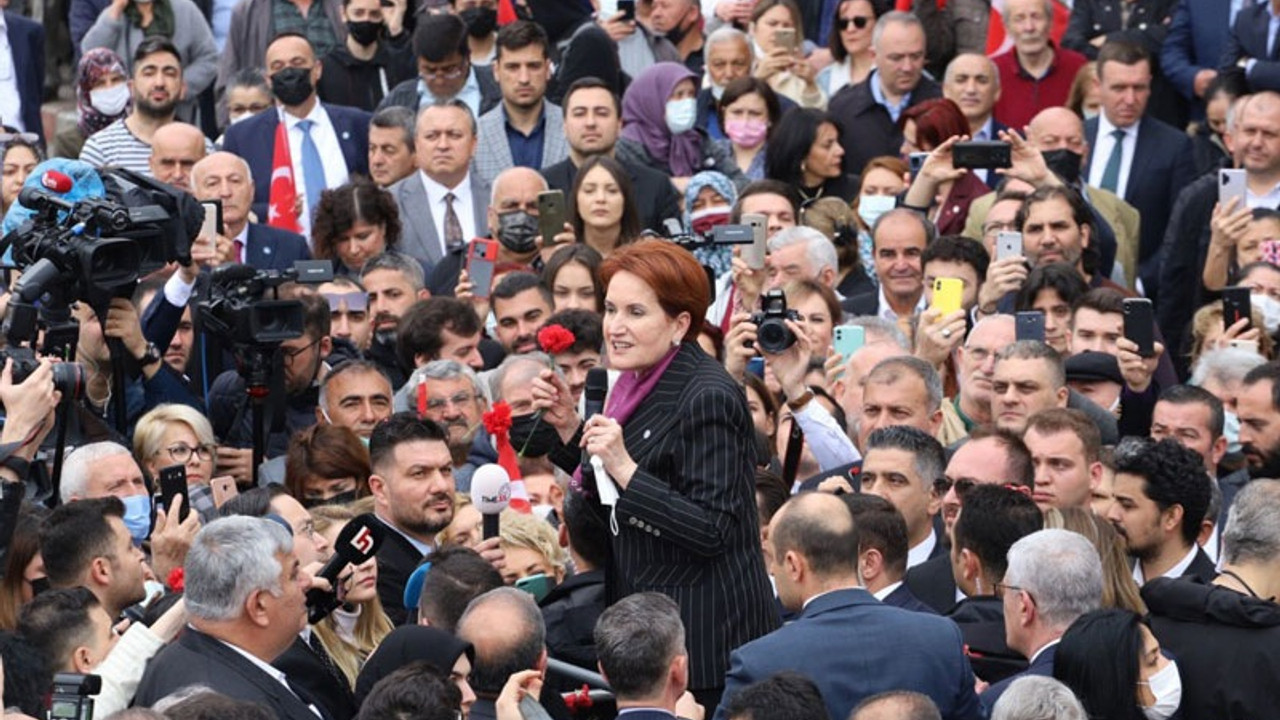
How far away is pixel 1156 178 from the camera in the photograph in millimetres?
13734

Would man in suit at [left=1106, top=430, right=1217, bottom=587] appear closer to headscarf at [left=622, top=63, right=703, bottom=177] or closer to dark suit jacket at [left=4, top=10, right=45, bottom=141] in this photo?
headscarf at [left=622, top=63, right=703, bottom=177]

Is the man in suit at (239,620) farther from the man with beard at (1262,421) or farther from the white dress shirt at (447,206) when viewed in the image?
the white dress shirt at (447,206)

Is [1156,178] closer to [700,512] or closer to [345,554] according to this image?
[700,512]

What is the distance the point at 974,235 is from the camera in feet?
41.5

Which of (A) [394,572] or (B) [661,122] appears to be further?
(B) [661,122]

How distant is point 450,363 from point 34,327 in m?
2.39

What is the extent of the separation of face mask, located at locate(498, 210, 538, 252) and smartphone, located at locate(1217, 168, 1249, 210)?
3.42m

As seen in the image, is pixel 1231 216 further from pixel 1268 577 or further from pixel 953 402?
pixel 1268 577

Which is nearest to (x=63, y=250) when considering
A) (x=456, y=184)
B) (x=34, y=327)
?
(x=34, y=327)

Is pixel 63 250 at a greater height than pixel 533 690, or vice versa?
pixel 63 250

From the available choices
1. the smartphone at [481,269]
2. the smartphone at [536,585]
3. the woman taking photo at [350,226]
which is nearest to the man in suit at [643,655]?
the smartphone at [536,585]

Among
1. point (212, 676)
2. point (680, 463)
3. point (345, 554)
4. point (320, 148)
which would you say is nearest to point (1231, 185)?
point (320, 148)

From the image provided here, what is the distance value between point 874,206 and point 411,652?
21.6ft

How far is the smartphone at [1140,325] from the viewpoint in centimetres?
1054
